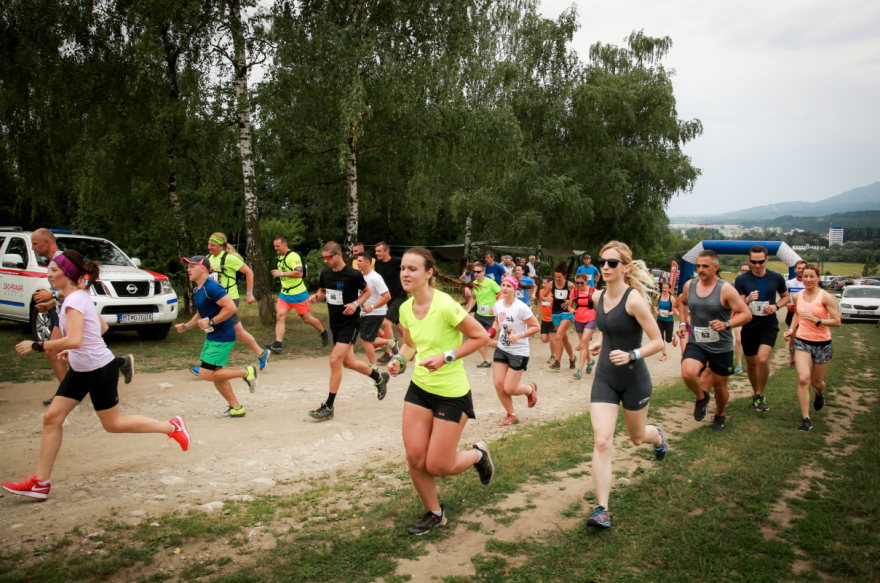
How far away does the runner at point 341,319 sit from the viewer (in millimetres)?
6848

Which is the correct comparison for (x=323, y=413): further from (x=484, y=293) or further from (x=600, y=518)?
(x=484, y=293)

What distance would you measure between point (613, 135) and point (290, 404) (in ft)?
85.6

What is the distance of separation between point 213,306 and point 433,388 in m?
3.85

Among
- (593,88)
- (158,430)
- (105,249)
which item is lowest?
(158,430)

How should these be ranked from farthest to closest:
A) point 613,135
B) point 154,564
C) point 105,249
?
point 613,135 → point 105,249 → point 154,564

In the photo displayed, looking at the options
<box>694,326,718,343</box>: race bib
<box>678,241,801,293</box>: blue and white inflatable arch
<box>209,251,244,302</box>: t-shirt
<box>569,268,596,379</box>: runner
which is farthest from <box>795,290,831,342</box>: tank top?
<box>209,251,244,302</box>: t-shirt

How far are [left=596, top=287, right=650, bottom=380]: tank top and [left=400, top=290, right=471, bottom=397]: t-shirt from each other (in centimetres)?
117

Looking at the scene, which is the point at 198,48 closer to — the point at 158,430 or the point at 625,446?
the point at 158,430

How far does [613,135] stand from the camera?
28.9 metres

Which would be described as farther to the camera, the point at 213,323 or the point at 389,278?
the point at 389,278

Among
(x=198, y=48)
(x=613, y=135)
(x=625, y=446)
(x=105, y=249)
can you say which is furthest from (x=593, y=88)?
(x=625, y=446)

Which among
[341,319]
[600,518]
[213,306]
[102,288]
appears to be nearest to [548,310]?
[341,319]

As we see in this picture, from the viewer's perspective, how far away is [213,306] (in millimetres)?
6504

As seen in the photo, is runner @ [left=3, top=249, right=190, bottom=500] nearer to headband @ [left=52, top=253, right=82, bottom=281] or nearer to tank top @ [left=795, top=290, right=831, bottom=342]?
headband @ [left=52, top=253, right=82, bottom=281]
